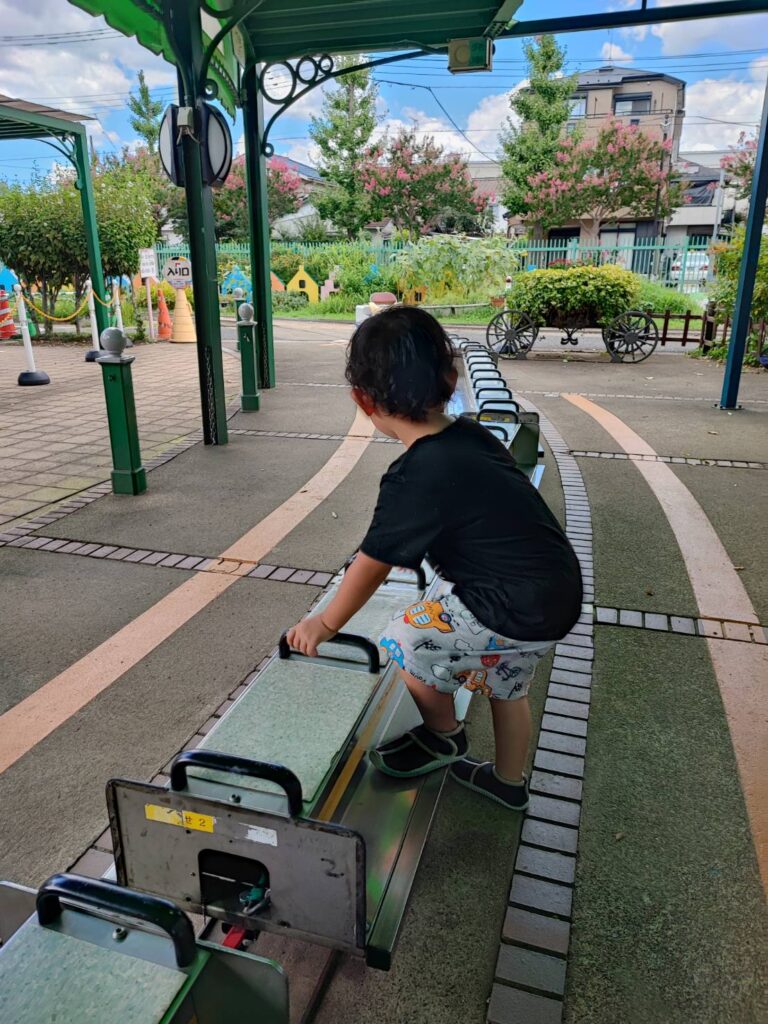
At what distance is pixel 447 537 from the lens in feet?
6.11

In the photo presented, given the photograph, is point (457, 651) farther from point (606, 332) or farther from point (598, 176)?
point (598, 176)

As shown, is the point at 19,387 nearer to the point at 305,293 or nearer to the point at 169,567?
the point at 169,567

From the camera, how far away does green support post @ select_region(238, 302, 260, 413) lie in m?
7.95

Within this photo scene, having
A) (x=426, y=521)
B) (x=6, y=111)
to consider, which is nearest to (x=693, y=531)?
(x=426, y=521)

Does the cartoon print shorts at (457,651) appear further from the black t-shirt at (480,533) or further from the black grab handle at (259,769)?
the black grab handle at (259,769)

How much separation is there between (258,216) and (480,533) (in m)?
8.67

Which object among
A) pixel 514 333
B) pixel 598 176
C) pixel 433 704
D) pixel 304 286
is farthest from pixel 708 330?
pixel 598 176

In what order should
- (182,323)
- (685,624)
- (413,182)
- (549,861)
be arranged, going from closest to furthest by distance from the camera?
(549,861), (685,624), (182,323), (413,182)

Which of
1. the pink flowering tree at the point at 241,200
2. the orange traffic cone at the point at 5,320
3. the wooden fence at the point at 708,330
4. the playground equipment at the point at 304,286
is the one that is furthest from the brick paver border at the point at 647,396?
the pink flowering tree at the point at 241,200

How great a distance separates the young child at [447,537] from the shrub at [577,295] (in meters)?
12.0

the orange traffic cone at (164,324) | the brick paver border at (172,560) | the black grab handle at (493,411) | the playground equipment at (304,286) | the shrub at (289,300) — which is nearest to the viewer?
the brick paver border at (172,560)

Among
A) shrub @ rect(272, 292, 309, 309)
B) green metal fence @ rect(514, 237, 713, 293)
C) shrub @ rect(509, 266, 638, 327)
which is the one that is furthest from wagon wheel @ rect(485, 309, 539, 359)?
shrub @ rect(272, 292, 309, 309)

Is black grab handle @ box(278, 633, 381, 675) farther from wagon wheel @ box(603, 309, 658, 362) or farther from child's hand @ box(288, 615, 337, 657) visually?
wagon wheel @ box(603, 309, 658, 362)

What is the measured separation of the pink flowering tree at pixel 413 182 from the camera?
32.8m
